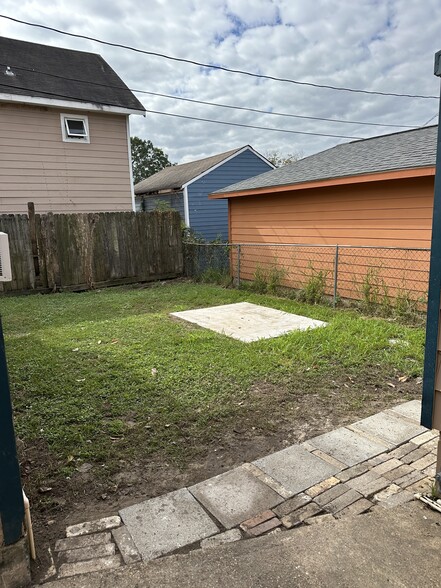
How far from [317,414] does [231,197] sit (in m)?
7.29

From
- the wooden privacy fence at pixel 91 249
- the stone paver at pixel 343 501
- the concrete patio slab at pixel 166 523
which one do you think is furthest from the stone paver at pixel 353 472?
the wooden privacy fence at pixel 91 249

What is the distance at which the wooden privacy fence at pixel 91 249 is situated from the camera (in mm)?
7987

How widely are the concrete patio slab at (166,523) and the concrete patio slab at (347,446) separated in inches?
36.5

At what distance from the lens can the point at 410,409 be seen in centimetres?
303

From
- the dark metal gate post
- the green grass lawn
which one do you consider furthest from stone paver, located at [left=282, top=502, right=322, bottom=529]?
the dark metal gate post

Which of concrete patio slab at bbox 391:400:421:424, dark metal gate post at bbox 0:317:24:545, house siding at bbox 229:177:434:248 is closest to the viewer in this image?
dark metal gate post at bbox 0:317:24:545

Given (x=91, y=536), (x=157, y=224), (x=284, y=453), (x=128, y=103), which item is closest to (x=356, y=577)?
(x=284, y=453)

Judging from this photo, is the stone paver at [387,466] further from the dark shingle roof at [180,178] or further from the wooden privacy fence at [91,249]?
the dark shingle roof at [180,178]

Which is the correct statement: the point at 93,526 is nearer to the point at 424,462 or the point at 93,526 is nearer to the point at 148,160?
the point at 424,462

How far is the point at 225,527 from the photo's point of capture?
1.87 metres

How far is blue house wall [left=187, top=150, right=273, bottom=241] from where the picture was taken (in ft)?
53.2

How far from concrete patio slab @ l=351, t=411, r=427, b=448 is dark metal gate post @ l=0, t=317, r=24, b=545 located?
6.84ft

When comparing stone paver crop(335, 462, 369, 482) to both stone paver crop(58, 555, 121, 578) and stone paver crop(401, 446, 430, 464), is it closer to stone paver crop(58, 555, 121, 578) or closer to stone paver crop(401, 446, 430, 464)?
stone paver crop(401, 446, 430, 464)

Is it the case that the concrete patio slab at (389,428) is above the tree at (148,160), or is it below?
below
